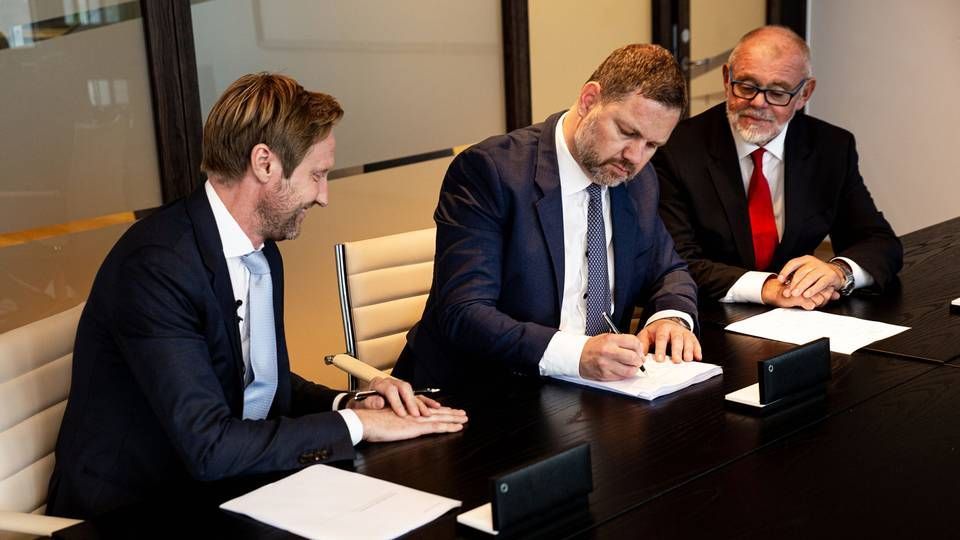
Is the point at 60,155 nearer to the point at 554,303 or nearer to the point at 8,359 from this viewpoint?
the point at 8,359

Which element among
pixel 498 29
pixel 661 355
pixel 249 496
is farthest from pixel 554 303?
pixel 498 29

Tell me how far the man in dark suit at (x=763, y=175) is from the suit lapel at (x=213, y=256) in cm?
156

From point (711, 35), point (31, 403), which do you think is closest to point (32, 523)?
point (31, 403)

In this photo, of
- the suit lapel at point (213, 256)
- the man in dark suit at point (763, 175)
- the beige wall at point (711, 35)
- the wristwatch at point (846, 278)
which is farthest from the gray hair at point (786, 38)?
the beige wall at point (711, 35)

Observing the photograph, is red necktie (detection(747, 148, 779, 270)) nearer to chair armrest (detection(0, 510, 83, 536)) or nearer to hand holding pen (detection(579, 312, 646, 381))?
hand holding pen (detection(579, 312, 646, 381))

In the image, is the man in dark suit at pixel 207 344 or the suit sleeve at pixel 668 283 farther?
the suit sleeve at pixel 668 283

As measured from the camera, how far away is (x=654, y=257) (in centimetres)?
298

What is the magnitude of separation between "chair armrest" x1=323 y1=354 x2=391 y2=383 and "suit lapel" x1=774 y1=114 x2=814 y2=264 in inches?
53.2

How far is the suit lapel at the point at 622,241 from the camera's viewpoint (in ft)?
9.23

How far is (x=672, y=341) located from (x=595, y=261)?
1.24 ft

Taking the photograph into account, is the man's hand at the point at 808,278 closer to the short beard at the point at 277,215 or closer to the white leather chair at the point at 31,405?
the short beard at the point at 277,215

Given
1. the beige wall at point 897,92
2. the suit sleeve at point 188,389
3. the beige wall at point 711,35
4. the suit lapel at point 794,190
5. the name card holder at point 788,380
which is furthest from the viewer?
the beige wall at point 897,92

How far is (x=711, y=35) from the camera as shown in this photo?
6023 millimetres

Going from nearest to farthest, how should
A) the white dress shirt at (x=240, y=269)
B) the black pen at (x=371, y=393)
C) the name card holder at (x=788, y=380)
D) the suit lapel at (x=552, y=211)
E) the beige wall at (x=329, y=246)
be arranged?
the white dress shirt at (x=240, y=269)
the name card holder at (x=788, y=380)
the black pen at (x=371, y=393)
the suit lapel at (x=552, y=211)
the beige wall at (x=329, y=246)
